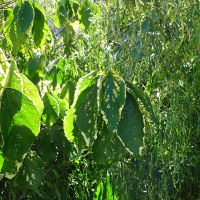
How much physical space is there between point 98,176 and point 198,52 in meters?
0.63

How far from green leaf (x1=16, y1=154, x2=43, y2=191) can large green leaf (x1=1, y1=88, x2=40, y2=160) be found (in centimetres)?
71

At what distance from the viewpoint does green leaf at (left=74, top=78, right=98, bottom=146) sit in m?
0.68

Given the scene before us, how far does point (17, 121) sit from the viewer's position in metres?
0.61

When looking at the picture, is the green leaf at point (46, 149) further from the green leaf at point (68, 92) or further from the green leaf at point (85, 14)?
the green leaf at point (85, 14)

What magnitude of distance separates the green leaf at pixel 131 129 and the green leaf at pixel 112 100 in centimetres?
3

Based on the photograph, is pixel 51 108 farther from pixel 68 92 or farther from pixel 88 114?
pixel 88 114

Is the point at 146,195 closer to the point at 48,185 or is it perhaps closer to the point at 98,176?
the point at 98,176

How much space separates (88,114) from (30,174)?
0.74 meters

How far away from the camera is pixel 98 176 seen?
4.87 feet

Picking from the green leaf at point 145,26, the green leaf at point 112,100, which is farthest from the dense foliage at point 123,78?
the green leaf at point 112,100

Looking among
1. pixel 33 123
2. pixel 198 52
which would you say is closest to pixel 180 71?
pixel 198 52

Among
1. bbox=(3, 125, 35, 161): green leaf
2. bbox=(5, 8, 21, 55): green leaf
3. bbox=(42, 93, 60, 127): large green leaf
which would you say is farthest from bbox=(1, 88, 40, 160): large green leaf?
bbox=(5, 8, 21, 55): green leaf

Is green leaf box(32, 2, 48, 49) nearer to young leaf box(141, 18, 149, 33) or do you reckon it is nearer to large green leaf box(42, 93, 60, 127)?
large green leaf box(42, 93, 60, 127)

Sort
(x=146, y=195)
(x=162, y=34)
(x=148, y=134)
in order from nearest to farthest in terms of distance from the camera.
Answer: (x=162, y=34), (x=148, y=134), (x=146, y=195)
